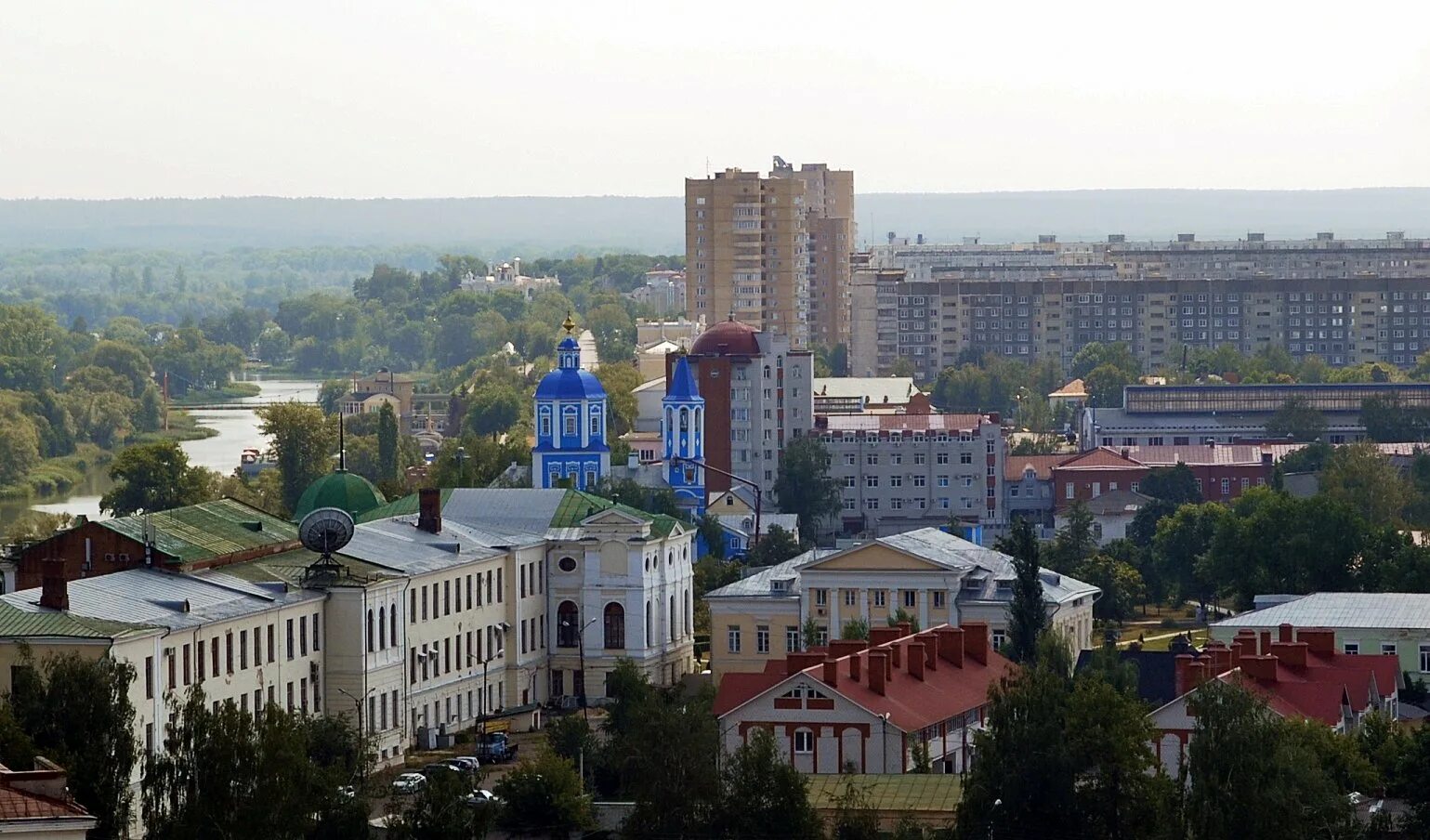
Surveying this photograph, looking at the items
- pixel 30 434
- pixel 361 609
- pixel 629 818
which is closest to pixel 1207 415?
pixel 30 434

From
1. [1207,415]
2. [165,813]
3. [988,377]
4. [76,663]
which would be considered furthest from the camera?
[988,377]

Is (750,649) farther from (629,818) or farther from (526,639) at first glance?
(629,818)

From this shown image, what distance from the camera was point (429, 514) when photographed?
5572 cm

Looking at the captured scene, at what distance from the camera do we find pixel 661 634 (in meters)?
57.4

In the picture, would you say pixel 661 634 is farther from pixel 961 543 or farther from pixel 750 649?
pixel 961 543

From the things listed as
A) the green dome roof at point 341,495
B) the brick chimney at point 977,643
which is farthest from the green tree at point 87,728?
the green dome roof at point 341,495

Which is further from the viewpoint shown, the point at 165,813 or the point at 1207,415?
the point at 1207,415

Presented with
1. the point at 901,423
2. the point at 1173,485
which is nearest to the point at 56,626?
the point at 1173,485

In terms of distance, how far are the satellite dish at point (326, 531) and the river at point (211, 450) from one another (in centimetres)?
4118

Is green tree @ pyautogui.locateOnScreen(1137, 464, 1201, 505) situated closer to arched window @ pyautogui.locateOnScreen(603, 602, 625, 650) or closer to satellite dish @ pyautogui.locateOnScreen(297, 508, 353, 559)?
arched window @ pyautogui.locateOnScreen(603, 602, 625, 650)

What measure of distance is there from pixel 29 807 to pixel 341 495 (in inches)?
1313

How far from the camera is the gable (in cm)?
5638

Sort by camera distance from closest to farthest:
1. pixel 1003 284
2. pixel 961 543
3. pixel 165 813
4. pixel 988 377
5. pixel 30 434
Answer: pixel 165 813 → pixel 961 543 → pixel 30 434 → pixel 988 377 → pixel 1003 284

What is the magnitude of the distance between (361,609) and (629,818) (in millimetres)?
12514
